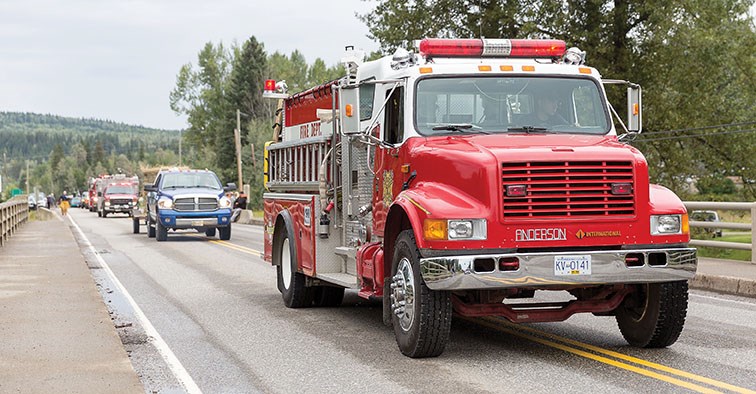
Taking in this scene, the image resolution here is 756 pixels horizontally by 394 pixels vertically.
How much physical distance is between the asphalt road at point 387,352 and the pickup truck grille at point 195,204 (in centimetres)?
1589

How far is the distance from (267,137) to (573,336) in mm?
77454

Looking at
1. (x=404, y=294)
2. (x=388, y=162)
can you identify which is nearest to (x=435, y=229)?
(x=404, y=294)

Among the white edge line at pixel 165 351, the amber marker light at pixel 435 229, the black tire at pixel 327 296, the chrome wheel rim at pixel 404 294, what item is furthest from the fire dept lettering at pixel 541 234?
the black tire at pixel 327 296

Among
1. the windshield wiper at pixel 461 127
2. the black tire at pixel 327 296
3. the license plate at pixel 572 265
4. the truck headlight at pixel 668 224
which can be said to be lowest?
the black tire at pixel 327 296

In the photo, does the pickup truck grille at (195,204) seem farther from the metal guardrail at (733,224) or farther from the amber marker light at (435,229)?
the amber marker light at (435,229)

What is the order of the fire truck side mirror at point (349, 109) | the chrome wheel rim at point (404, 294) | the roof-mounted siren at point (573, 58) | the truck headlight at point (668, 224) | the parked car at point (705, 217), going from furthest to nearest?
the parked car at point (705, 217)
the roof-mounted siren at point (573, 58)
the fire truck side mirror at point (349, 109)
the chrome wheel rim at point (404, 294)
the truck headlight at point (668, 224)

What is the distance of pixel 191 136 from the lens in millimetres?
125500

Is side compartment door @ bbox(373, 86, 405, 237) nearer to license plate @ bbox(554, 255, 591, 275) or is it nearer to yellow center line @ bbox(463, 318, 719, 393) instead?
yellow center line @ bbox(463, 318, 719, 393)

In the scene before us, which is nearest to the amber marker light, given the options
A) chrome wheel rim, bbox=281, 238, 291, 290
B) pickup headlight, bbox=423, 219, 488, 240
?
pickup headlight, bbox=423, 219, 488, 240

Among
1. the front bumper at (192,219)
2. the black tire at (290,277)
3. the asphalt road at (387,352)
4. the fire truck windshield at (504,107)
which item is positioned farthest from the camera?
the front bumper at (192,219)

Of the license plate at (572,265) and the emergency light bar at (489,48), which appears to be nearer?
the license plate at (572,265)

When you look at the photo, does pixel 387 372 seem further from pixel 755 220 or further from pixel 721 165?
pixel 721 165

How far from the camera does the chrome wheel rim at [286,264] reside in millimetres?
13470

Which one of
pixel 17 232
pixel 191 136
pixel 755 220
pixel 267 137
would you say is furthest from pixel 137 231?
pixel 191 136
